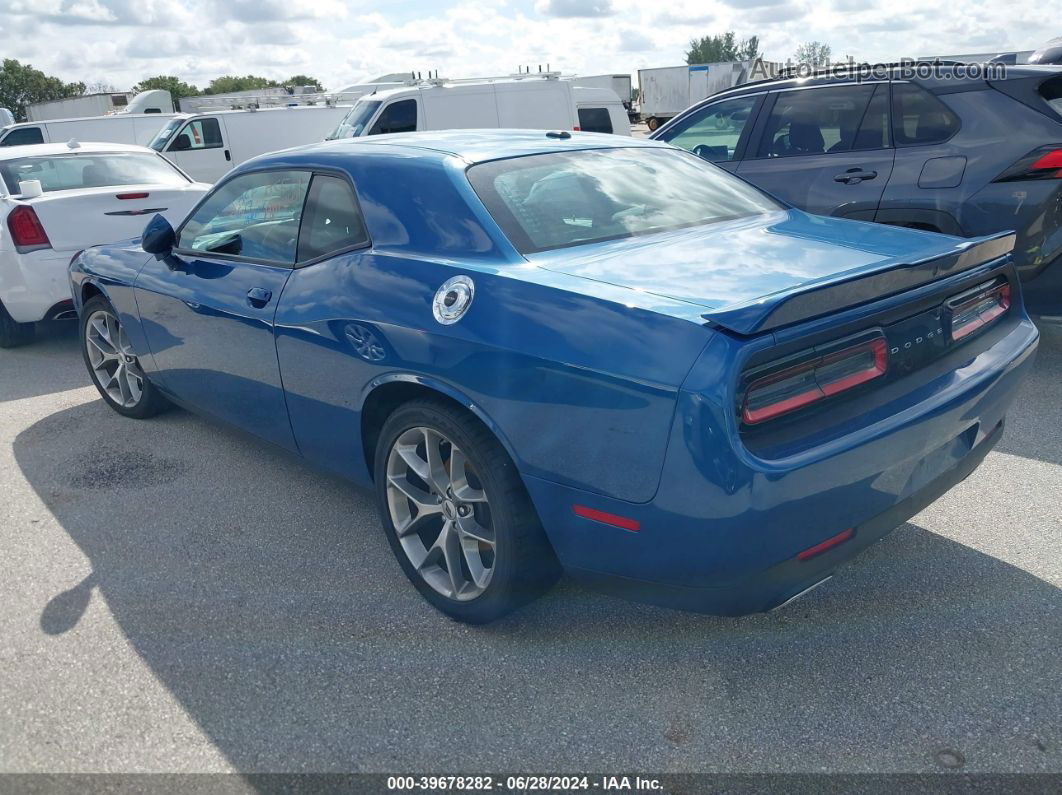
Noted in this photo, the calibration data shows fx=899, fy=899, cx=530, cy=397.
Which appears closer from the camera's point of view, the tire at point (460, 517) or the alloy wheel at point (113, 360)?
the tire at point (460, 517)

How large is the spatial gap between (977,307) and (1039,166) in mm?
2625

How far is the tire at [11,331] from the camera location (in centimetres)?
728

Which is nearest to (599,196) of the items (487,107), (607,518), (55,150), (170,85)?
(607,518)

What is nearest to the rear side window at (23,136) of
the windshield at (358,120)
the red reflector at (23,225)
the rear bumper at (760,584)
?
the windshield at (358,120)

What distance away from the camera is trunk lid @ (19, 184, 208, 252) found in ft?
22.0

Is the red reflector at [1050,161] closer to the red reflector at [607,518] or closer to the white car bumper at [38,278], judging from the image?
the red reflector at [607,518]

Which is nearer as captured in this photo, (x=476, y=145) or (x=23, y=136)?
(x=476, y=145)

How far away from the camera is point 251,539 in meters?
3.76

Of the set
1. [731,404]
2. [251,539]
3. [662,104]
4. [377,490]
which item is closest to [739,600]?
[731,404]

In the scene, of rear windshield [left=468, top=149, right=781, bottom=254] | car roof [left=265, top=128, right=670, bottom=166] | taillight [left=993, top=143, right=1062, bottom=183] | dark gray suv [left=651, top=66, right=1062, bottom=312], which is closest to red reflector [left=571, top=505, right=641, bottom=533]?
rear windshield [left=468, top=149, right=781, bottom=254]

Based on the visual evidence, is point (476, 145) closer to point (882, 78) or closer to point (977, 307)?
point (977, 307)

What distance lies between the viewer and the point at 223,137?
16625 millimetres

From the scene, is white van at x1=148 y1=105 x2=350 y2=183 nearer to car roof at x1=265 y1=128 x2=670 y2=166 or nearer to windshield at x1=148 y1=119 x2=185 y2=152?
windshield at x1=148 y1=119 x2=185 y2=152

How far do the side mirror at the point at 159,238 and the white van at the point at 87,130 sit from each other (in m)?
13.8
